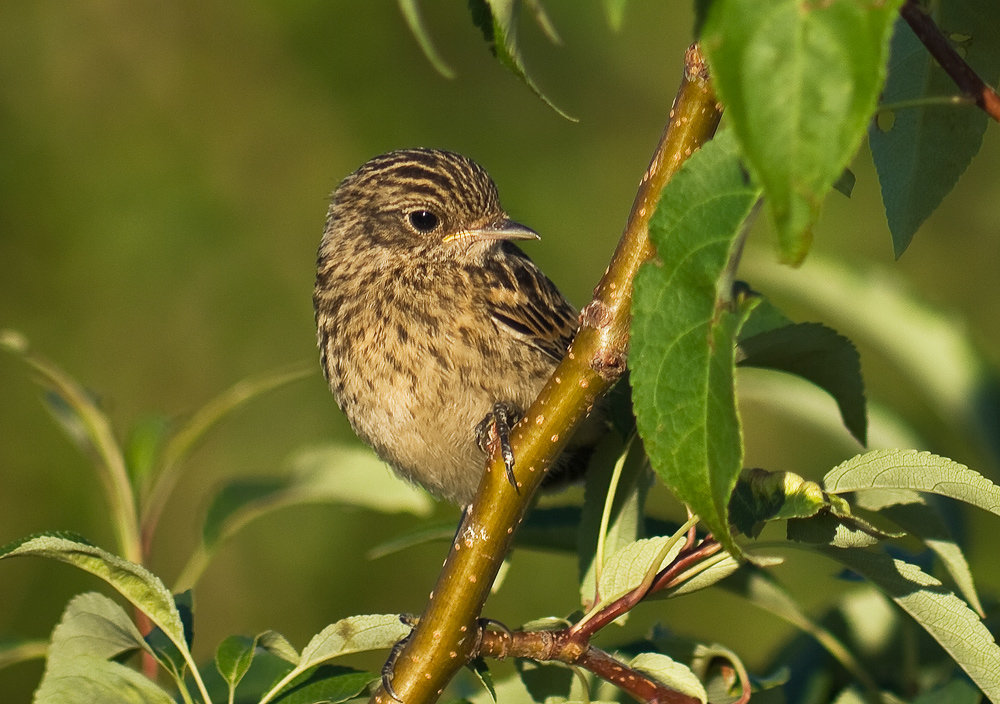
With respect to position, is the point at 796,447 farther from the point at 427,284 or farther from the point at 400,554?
the point at 427,284

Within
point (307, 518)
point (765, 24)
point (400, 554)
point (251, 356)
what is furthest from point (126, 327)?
point (765, 24)

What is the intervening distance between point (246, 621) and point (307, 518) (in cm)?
64

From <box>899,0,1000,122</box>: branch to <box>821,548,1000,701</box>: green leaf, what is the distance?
880 mm

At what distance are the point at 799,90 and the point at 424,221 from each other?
2.99 m

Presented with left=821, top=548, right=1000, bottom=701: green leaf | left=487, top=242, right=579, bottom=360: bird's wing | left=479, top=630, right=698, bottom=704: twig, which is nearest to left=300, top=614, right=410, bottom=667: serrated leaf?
left=479, top=630, right=698, bottom=704: twig

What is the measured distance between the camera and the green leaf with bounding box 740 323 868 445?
2506 millimetres

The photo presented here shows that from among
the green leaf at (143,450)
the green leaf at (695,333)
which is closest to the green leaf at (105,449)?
the green leaf at (143,450)

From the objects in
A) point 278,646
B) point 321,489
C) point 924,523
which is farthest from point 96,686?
point 924,523

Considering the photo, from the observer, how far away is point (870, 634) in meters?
3.16

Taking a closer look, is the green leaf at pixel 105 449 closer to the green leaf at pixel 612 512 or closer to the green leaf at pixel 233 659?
the green leaf at pixel 233 659

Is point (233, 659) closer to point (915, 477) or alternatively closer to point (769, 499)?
point (769, 499)

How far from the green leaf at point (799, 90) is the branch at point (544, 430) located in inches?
21.6

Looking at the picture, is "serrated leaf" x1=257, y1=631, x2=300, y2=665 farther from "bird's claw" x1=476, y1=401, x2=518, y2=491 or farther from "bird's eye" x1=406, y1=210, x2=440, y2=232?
"bird's eye" x1=406, y1=210, x2=440, y2=232

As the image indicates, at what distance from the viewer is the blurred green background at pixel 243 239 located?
6.81 m
